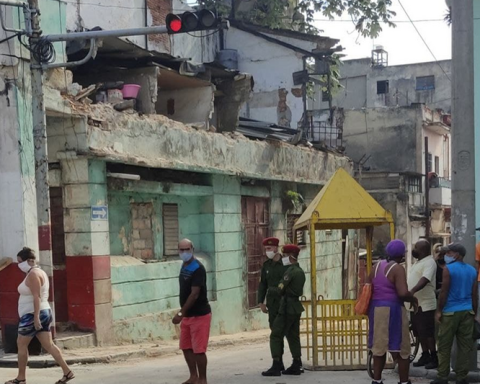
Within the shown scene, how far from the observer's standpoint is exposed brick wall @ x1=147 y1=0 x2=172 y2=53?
23312 millimetres

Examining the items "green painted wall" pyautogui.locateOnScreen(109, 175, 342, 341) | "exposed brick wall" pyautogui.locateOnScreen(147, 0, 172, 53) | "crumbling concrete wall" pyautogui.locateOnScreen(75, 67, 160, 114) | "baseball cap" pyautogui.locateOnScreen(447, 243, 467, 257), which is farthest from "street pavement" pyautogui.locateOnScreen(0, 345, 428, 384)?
"exposed brick wall" pyautogui.locateOnScreen(147, 0, 172, 53)

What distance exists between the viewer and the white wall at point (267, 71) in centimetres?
2638

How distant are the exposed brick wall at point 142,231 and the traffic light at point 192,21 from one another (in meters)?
4.42

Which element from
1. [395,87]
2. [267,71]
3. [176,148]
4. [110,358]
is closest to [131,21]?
[267,71]

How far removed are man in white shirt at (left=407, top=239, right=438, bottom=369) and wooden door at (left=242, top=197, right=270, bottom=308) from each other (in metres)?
8.18

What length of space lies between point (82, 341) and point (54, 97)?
3790mm

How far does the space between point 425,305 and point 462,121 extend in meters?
2.25

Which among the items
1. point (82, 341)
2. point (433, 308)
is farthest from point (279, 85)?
point (433, 308)

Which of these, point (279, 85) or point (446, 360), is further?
point (279, 85)

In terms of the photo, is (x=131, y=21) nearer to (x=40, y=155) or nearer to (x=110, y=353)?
(x=40, y=155)

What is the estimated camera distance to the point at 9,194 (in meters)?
11.2

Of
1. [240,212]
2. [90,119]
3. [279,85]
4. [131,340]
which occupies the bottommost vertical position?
[131,340]

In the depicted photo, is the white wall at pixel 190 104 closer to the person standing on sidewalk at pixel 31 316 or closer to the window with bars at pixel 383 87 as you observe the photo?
the person standing on sidewalk at pixel 31 316

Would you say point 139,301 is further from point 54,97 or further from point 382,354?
point 382,354
